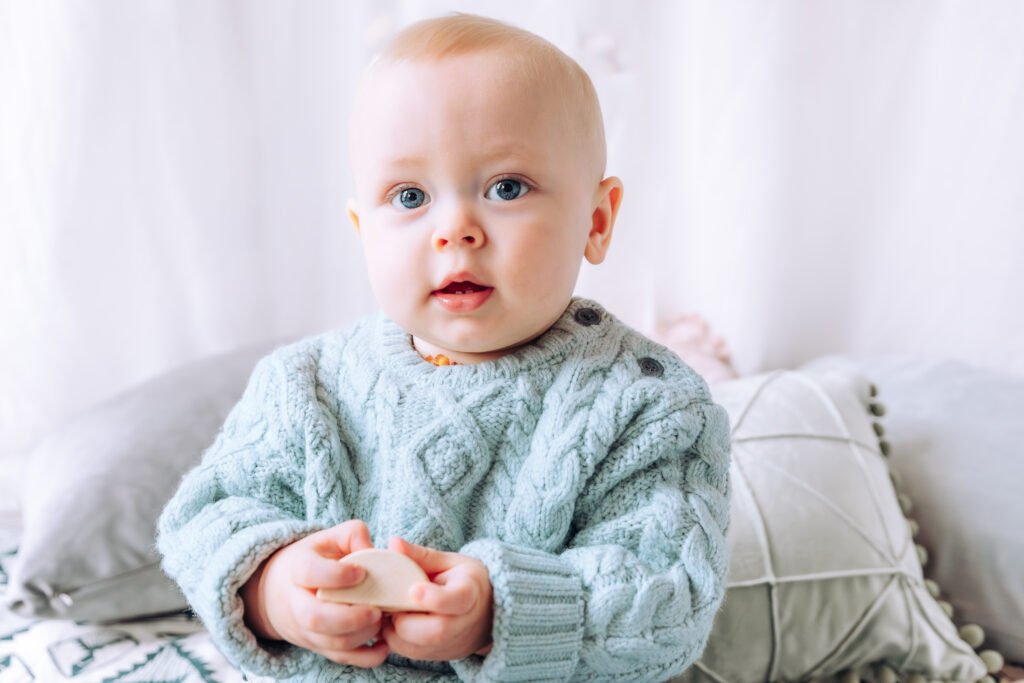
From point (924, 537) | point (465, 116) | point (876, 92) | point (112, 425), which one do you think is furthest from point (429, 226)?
point (876, 92)

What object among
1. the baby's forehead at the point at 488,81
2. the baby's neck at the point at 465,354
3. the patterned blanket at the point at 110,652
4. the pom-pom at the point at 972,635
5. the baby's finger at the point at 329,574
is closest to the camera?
the baby's finger at the point at 329,574

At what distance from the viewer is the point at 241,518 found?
785 millimetres

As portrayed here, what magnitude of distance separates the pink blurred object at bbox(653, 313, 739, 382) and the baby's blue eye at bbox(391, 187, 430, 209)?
2.84ft

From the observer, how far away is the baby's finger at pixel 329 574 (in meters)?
0.67

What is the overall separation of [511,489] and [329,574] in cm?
22

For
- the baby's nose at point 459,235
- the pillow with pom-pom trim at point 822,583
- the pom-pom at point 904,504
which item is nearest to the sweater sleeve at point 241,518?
the baby's nose at point 459,235

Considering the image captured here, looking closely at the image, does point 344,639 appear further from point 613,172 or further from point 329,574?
point 613,172

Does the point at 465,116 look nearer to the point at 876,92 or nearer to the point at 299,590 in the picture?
the point at 299,590

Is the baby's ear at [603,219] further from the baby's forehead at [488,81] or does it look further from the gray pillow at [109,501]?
the gray pillow at [109,501]

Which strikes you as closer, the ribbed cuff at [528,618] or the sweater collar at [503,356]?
the ribbed cuff at [528,618]

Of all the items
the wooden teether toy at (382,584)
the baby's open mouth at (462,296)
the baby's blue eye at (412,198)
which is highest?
the baby's blue eye at (412,198)

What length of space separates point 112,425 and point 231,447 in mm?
477

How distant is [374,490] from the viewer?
851 mm

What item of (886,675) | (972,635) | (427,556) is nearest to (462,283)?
(427,556)
